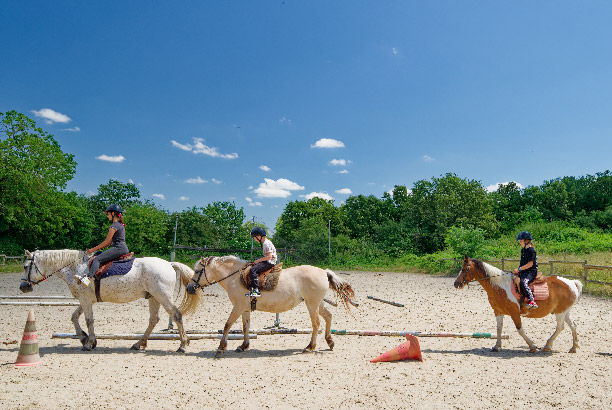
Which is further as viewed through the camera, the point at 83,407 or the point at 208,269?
the point at 208,269

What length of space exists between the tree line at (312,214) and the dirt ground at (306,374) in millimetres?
20788

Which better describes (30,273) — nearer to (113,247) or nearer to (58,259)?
(58,259)

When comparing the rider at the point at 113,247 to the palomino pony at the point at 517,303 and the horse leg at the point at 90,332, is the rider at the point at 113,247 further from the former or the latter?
the palomino pony at the point at 517,303

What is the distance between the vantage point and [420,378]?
5.77 metres

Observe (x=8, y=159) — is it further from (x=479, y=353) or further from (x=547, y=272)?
(x=547, y=272)

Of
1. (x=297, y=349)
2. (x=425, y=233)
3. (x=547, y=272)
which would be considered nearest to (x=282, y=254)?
(x=425, y=233)

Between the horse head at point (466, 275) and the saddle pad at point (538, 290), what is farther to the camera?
the horse head at point (466, 275)

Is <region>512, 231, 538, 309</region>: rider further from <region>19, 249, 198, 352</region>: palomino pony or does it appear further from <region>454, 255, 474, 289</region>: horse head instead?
<region>19, 249, 198, 352</region>: palomino pony

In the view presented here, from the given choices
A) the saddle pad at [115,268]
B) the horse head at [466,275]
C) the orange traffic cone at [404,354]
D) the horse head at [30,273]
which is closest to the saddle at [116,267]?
the saddle pad at [115,268]

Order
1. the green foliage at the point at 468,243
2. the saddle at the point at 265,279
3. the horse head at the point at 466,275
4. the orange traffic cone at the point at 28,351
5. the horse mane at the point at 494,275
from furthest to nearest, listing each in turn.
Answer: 1. the green foliage at the point at 468,243
2. the horse head at the point at 466,275
3. the horse mane at the point at 494,275
4. the saddle at the point at 265,279
5. the orange traffic cone at the point at 28,351

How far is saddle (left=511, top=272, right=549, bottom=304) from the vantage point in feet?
24.6

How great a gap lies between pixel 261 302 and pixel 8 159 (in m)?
28.6

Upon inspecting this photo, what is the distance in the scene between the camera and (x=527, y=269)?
7656mm

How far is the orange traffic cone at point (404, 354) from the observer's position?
259 inches
